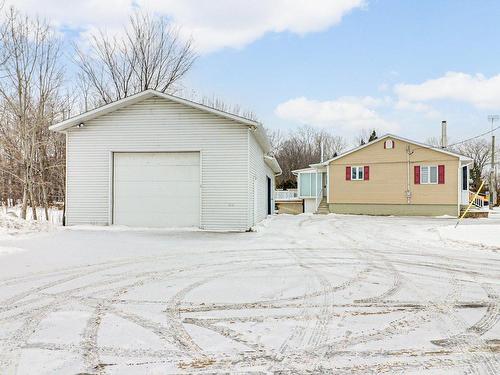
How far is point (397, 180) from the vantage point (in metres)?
23.4

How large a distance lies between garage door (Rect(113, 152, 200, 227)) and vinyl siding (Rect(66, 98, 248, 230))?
0.89 ft

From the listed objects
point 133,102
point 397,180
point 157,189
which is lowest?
point 157,189

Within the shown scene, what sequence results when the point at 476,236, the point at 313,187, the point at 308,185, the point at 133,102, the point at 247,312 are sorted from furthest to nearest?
the point at 308,185 → the point at 313,187 → the point at 133,102 → the point at 476,236 → the point at 247,312

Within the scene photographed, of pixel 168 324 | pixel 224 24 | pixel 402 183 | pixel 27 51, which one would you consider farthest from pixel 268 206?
pixel 168 324

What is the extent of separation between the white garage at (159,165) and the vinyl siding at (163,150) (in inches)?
1.3

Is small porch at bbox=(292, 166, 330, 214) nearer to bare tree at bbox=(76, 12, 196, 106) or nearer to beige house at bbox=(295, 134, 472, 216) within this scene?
beige house at bbox=(295, 134, 472, 216)

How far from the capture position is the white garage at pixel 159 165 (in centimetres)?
1262

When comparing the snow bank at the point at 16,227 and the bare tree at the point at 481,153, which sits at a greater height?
the bare tree at the point at 481,153

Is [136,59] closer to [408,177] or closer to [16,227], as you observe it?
[16,227]

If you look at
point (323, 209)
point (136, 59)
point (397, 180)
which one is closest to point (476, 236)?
point (397, 180)

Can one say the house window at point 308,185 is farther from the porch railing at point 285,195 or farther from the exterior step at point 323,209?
the porch railing at point 285,195

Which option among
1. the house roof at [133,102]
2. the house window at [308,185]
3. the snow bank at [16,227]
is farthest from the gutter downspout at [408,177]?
the snow bank at [16,227]

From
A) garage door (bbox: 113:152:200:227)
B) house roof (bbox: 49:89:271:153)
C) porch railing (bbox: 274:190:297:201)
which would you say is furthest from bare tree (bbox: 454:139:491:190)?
garage door (bbox: 113:152:200:227)

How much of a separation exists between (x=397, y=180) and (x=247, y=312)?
2123 cm
